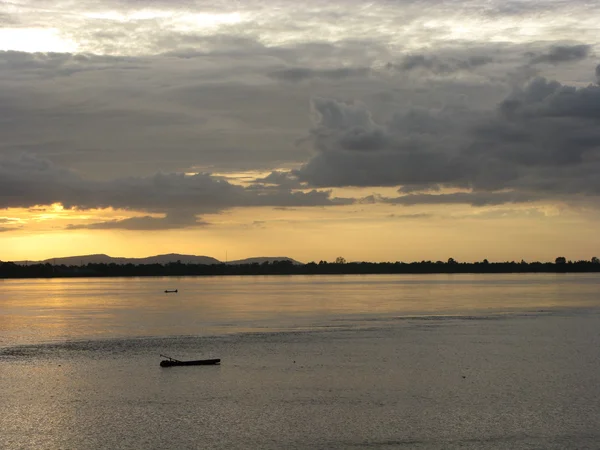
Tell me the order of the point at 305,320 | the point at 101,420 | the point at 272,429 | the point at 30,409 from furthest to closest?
the point at 305,320 < the point at 30,409 < the point at 101,420 < the point at 272,429

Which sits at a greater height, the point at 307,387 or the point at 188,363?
the point at 188,363

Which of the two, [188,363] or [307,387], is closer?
[307,387]

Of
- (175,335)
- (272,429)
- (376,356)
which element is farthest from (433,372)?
(175,335)

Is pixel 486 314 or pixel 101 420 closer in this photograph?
pixel 101 420

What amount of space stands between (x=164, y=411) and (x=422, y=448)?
12590mm

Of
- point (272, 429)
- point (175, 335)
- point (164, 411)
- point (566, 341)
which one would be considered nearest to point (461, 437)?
point (272, 429)

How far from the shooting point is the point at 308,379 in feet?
142

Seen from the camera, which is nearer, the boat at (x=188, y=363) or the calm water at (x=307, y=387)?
the calm water at (x=307, y=387)

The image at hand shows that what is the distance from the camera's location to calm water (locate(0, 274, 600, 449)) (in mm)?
30781

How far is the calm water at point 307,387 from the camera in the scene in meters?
30.8

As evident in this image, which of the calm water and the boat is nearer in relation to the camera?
the calm water

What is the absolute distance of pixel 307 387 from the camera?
40.8 meters

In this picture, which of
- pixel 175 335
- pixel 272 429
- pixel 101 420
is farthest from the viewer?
pixel 175 335

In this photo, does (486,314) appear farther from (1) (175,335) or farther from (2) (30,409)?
(2) (30,409)
